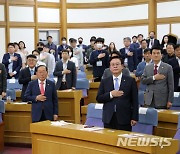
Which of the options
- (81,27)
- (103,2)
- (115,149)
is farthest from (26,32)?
(115,149)

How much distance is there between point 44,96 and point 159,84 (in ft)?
5.17

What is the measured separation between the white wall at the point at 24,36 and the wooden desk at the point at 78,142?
9.52 meters

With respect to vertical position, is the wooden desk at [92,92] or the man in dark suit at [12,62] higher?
the man in dark suit at [12,62]

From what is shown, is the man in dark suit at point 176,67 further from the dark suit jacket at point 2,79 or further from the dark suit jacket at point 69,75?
the dark suit jacket at point 2,79

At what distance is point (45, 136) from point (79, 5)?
11.0 metres

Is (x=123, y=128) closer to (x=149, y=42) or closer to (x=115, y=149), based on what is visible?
(x=115, y=149)

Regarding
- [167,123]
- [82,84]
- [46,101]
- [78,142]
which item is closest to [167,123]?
[167,123]

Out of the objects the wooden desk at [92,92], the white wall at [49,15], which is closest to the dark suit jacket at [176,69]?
the wooden desk at [92,92]

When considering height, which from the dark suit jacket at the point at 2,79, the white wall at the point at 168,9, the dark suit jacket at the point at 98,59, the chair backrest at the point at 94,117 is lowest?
the chair backrest at the point at 94,117

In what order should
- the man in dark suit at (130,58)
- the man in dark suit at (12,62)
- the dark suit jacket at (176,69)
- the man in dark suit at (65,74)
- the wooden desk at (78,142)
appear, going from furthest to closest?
the man in dark suit at (130,58) < the man in dark suit at (12,62) < the man in dark suit at (65,74) < the dark suit jacket at (176,69) < the wooden desk at (78,142)

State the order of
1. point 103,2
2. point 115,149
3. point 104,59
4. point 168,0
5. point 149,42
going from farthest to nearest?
1. point 103,2
2. point 168,0
3. point 149,42
4. point 104,59
5. point 115,149

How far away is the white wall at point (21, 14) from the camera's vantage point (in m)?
13.2

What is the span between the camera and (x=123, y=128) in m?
4.10

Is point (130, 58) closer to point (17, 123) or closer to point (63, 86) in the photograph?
point (63, 86)
